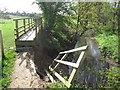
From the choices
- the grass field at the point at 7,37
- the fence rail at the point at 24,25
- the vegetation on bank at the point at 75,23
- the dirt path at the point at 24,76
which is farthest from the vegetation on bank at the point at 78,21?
the dirt path at the point at 24,76

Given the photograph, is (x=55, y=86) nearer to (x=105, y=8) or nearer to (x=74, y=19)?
(x=74, y=19)

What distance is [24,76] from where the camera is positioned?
2812mm

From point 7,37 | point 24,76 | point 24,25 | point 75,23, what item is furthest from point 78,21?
point 24,76

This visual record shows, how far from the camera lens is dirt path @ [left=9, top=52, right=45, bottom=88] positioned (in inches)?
97.4

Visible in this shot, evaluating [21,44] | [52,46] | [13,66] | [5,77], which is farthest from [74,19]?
[5,77]

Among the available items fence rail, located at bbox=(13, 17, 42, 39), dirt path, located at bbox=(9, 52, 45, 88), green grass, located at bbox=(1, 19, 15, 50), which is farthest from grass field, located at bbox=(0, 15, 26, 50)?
dirt path, located at bbox=(9, 52, 45, 88)

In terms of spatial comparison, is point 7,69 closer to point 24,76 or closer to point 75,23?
point 24,76

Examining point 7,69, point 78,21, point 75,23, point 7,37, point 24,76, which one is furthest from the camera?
point 75,23

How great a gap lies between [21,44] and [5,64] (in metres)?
1.63

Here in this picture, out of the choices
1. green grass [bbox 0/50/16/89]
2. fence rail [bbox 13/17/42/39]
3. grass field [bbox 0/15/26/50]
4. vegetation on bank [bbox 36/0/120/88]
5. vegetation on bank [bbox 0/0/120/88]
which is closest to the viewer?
green grass [bbox 0/50/16/89]

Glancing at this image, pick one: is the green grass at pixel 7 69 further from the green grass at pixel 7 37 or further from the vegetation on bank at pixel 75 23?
the vegetation on bank at pixel 75 23

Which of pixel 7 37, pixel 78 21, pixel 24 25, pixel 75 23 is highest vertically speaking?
pixel 78 21

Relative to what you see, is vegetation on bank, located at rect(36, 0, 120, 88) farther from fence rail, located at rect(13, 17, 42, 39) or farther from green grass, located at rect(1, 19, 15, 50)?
green grass, located at rect(1, 19, 15, 50)

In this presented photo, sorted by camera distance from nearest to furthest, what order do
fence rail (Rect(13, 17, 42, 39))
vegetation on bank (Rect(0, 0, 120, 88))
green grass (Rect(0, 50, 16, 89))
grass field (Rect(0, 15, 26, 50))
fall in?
green grass (Rect(0, 50, 16, 89)) < fence rail (Rect(13, 17, 42, 39)) < grass field (Rect(0, 15, 26, 50)) < vegetation on bank (Rect(0, 0, 120, 88))
